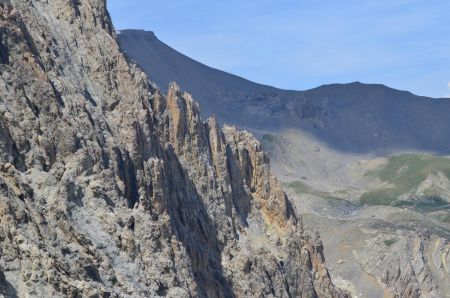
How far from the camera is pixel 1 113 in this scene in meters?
60.4

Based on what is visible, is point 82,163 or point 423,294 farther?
point 423,294

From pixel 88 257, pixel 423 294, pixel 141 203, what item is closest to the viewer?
pixel 88 257

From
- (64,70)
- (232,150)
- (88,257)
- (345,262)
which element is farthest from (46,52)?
(345,262)

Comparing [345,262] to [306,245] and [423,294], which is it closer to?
[423,294]

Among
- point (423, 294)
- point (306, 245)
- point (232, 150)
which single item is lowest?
point (423, 294)

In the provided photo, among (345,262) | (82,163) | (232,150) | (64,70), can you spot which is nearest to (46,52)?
(64,70)

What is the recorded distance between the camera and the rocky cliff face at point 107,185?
179 feet

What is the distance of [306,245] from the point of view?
109438 millimetres

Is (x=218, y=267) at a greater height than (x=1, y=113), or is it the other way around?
(x=1, y=113)

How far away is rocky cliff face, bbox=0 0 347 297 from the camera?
5466 centimetres

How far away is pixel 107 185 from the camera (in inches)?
2603

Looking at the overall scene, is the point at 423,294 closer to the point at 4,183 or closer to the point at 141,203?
the point at 141,203

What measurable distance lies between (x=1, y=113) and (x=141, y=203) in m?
12.9

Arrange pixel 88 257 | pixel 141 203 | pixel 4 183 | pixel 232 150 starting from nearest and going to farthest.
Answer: pixel 4 183
pixel 88 257
pixel 141 203
pixel 232 150
